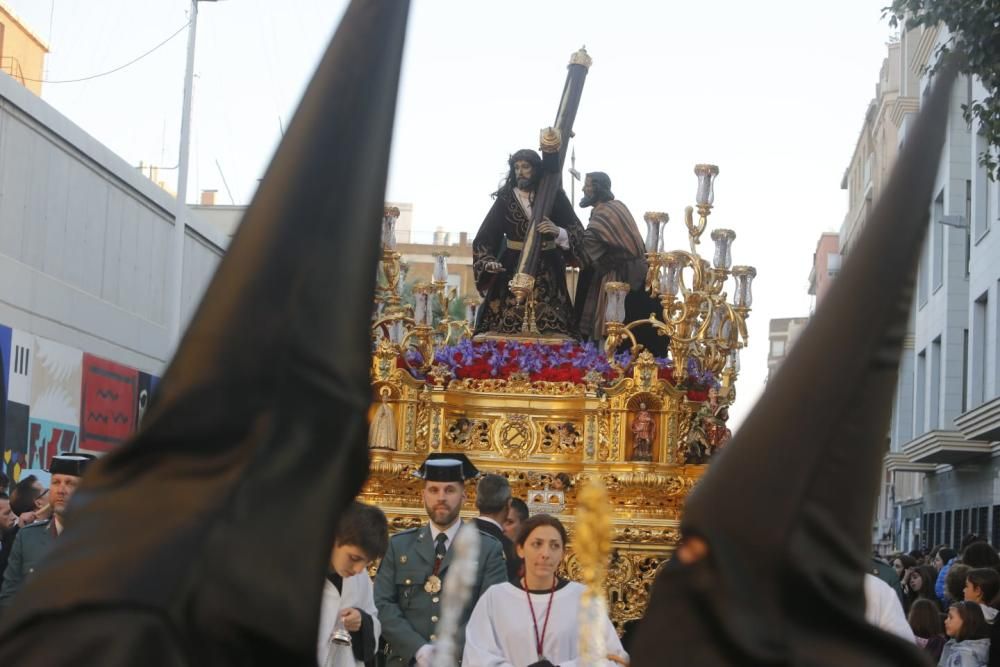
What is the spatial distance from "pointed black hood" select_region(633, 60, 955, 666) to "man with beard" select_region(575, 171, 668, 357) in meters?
11.3

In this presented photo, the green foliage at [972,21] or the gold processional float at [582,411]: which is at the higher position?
the green foliage at [972,21]

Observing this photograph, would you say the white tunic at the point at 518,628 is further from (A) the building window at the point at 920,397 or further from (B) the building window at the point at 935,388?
(A) the building window at the point at 920,397

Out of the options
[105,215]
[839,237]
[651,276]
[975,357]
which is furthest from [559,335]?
[839,237]

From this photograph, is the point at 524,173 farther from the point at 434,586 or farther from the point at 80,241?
the point at 80,241

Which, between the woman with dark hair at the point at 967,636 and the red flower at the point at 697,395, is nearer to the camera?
the woman with dark hair at the point at 967,636

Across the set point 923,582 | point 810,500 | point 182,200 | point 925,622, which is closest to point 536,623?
point 925,622

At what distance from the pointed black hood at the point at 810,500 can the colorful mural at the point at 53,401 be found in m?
16.3

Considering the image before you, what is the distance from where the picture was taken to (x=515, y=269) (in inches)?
537

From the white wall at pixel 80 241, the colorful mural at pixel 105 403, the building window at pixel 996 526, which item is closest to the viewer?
the white wall at pixel 80 241

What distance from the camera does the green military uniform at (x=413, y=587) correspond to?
313 inches

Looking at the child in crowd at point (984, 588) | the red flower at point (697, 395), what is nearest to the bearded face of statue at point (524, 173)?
the red flower at point (697, 395)

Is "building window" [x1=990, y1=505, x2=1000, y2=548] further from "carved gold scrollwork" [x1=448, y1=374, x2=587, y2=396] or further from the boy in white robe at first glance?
the boy in white robe

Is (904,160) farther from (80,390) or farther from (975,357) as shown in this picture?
(975,357)

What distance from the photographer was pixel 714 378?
13.1 metres
